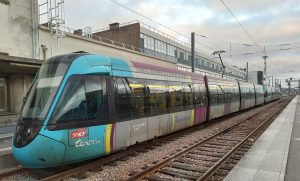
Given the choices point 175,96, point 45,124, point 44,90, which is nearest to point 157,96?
point 175,96

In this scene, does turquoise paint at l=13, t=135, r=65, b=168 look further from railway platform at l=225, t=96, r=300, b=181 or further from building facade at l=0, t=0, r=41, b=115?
building facade at l=0, t=0, r=41, b=115

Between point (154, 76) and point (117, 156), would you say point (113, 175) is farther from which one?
point (154, 76)

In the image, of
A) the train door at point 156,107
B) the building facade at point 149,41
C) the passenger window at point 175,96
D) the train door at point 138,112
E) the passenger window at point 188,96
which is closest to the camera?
the train door at point 138,112

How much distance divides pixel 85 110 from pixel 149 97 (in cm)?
329

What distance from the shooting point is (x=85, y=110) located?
7.60 m

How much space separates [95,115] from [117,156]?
188 cm

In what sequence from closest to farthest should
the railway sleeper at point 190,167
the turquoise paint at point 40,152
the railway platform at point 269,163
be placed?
the turquoise paint at point 40,152
the railway platform at point 269,163
the railway sleeper at point 190,167

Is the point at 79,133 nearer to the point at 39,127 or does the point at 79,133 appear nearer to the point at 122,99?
the point at 39,127

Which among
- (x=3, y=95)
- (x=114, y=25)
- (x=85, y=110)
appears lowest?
(x=85, y=110)

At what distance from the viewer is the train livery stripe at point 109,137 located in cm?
813

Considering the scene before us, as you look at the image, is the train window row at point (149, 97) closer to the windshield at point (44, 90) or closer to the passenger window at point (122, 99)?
the passenger window at point (122, 99)

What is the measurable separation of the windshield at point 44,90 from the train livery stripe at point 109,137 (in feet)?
5.58

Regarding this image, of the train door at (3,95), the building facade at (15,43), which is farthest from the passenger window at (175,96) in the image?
the train door at (3,95)

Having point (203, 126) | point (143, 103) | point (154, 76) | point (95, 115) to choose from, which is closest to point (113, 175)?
point (95, 115)
